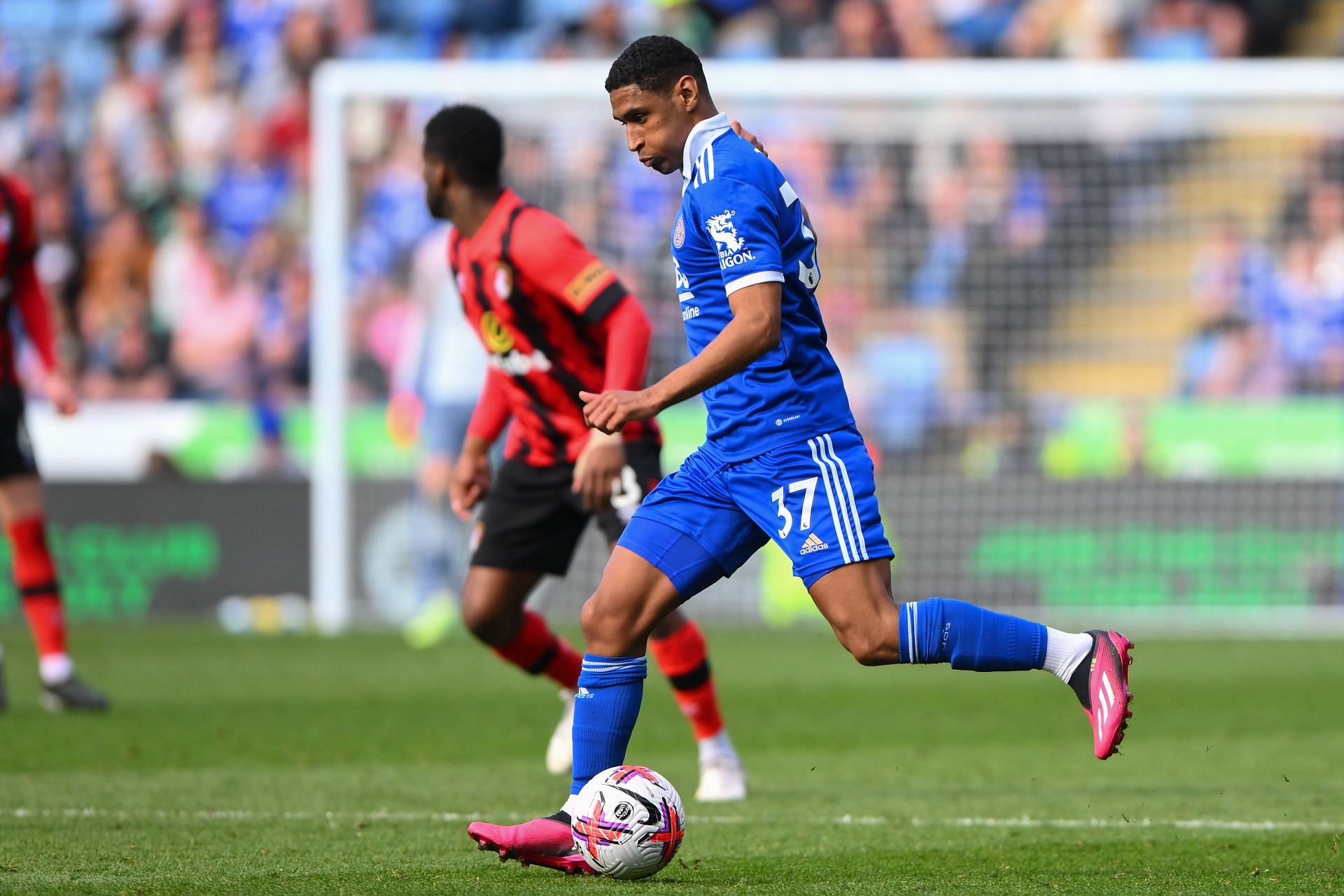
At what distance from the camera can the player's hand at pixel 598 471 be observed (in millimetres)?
5586

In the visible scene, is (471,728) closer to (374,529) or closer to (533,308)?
(533,308)

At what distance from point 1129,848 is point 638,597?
5.31 ft

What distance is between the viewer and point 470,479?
655 cm

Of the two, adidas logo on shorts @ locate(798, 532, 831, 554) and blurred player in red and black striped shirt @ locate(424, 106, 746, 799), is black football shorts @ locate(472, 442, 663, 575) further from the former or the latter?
adidas logo on shorts @ locate(798, 532, 831, 554)

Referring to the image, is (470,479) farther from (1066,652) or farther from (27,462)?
(27,462)

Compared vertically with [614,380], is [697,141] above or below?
above

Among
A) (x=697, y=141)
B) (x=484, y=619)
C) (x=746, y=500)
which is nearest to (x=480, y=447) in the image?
(x=484, y=619)

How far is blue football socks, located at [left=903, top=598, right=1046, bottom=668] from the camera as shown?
4.59 meters

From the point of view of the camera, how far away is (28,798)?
6.02 metres

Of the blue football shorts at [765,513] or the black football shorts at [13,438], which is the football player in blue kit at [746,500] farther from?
the black football shorts at [13,438]

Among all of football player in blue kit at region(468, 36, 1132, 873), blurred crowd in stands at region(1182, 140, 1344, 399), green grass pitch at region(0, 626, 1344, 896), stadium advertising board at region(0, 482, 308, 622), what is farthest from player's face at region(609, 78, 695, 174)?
blurred crowd in stands at region(1182, 140, 1344, 399)

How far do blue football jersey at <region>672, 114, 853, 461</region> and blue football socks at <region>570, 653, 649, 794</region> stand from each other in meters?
0.63

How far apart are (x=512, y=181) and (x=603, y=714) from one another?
8.91m

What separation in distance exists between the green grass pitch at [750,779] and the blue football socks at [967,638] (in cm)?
55
